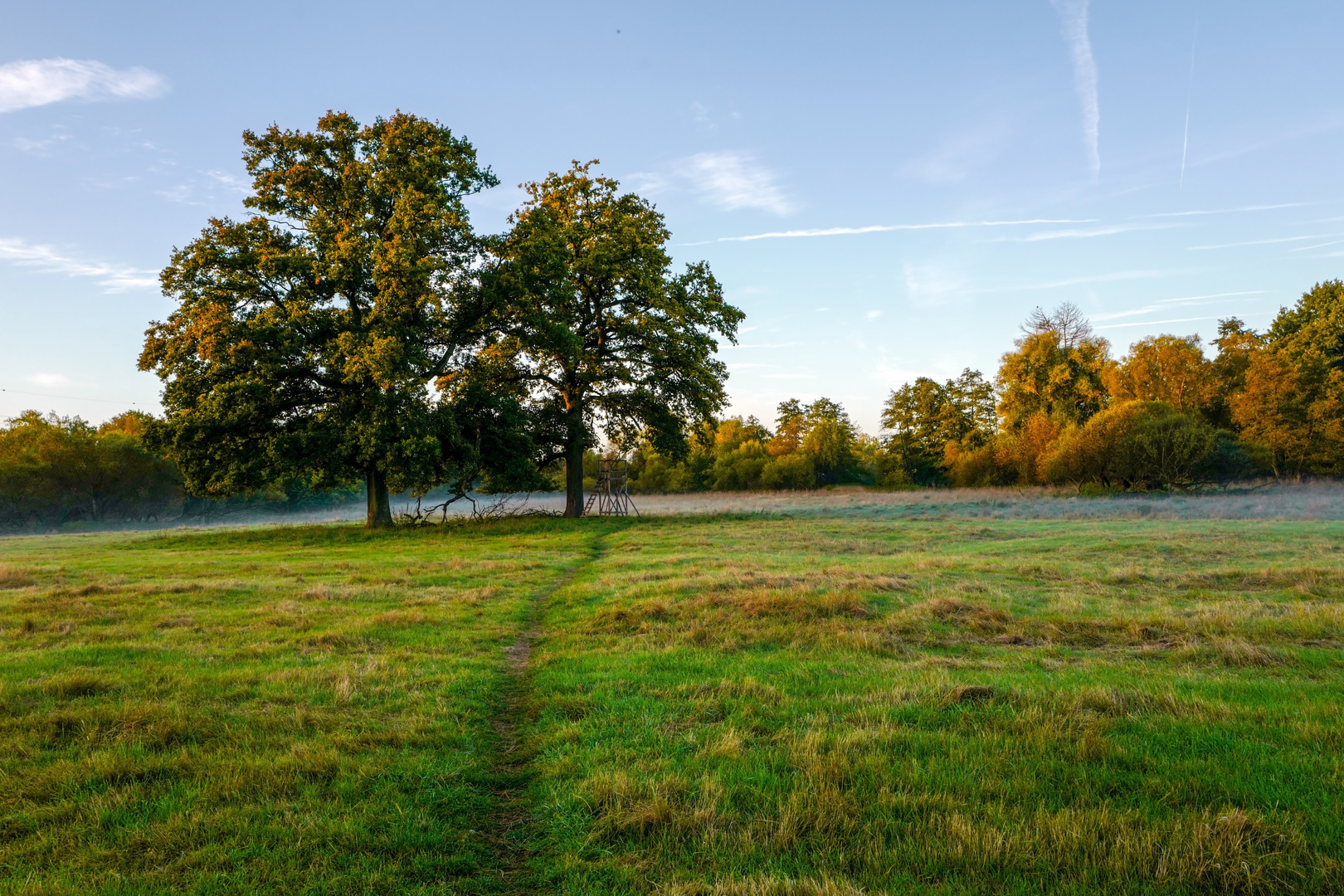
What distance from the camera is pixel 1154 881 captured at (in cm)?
377

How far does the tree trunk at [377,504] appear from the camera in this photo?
31.8 metres

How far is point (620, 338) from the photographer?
121 feet

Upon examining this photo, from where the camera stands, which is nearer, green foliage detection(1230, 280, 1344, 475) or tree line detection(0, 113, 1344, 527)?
tree line detection(0, 113, 1344, 527)

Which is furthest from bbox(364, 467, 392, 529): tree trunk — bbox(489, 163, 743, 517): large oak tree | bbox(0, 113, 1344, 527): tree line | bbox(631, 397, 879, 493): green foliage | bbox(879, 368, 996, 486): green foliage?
bbox(879, 368, 996, 486): green foliage

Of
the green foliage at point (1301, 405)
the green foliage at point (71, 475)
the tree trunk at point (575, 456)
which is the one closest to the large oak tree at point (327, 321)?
the tree trunk at point (575, 456)

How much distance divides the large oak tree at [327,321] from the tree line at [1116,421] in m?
14.4

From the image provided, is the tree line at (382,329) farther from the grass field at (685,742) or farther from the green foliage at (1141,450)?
the green foliage at (1141,450)

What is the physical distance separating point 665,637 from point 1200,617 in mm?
8412

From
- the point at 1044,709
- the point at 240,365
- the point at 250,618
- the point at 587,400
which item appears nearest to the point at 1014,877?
the point at 1044,709

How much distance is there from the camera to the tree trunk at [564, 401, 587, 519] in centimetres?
3506

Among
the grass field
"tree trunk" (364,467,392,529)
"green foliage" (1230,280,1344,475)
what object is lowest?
the grass field

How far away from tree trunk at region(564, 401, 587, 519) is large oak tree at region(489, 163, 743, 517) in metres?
0.06

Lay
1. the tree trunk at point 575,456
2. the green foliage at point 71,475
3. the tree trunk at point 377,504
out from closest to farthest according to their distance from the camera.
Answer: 1. the tree trunk at point 377,504
2. the tree trunk at point 575,456
3. the green foliage at point 71,475

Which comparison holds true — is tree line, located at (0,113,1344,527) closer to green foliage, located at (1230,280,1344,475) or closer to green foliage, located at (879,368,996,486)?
green foliage, located at (1230,280,1344,475)
